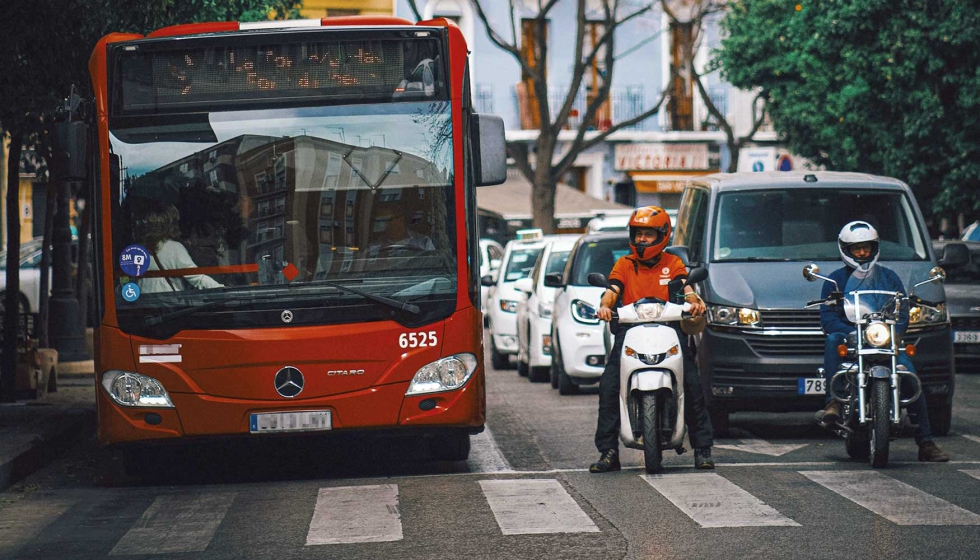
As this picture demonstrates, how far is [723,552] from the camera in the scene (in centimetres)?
733

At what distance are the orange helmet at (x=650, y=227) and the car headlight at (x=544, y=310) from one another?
7.58 m

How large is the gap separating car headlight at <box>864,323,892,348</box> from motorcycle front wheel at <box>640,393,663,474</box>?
1.41 m

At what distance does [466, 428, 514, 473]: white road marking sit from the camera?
10.8 meters

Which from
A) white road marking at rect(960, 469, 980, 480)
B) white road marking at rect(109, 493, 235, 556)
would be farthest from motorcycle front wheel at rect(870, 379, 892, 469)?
white road marking at rect(109, 493, 235, 556)

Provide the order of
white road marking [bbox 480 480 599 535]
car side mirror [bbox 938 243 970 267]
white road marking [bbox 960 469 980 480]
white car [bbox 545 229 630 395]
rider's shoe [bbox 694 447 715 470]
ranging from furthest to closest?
white car [bbox 545 229 630 395] → car side mirror [bbox 938 243 970 267] → rider's shoe [bbox 694 447 715 470] → white road marking [bbox 960 469 980 480] → white road marking [bbox 480 480 599 535]

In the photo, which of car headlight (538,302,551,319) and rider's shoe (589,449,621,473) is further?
car headlight (538,302,551,319)

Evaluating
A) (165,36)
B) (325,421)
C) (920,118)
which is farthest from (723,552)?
(920,118)

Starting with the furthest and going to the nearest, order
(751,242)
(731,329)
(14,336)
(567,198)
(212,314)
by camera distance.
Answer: (567,198) < (14,336) < (751,242) < (731,329) < (212,314)

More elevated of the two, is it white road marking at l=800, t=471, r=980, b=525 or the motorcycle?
the motorcycle

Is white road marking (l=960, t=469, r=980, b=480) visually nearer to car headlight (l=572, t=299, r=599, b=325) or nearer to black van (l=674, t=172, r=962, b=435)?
black van (l=674, t=172, r=962, b=435)

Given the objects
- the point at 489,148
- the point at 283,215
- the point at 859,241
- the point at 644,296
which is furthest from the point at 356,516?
the point at 859,241

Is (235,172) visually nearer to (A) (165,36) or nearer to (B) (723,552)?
(A) (165,36)

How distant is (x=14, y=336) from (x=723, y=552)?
9.67m

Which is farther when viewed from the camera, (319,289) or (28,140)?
(28,140)
